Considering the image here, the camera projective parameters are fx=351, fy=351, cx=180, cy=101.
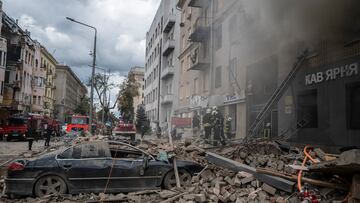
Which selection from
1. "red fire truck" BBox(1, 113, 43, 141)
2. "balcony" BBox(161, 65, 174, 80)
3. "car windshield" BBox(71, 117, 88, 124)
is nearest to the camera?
"red fire truck" BBox(1, 113, 43, 141)

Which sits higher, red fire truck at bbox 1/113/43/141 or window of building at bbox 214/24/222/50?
window of building at bbox 214/24/222/50

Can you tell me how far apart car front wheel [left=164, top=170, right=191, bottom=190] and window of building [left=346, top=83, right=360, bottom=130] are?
16.4 ft

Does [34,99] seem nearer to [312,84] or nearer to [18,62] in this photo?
[18,62]

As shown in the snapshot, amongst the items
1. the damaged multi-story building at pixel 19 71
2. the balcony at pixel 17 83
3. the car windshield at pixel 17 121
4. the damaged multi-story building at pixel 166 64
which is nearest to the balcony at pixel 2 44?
the damaged multi-story building at pixel 19 71

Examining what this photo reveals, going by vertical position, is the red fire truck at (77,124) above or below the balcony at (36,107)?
below

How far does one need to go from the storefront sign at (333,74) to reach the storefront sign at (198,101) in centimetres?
1155

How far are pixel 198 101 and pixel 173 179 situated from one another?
55.1 feet

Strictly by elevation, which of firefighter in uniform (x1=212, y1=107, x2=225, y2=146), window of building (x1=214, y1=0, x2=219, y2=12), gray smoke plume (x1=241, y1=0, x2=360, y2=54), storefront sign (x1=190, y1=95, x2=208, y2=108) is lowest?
firefighter in uniform (x1=212, y1=107, x2=225, y2=146)

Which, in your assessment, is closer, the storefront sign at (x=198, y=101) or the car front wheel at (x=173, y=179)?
the car front wheel at (x=173, y=179)

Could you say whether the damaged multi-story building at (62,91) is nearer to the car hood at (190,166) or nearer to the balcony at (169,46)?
the balcony at (169,46)

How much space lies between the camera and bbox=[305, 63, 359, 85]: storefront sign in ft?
31.7

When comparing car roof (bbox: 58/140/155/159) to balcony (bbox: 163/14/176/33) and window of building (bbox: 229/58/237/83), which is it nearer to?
window of building (bbox: 229/58/237/83)

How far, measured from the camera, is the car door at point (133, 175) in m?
7.79

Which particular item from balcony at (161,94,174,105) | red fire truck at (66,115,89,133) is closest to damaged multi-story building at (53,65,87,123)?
balcony at (161,94,174,105)
